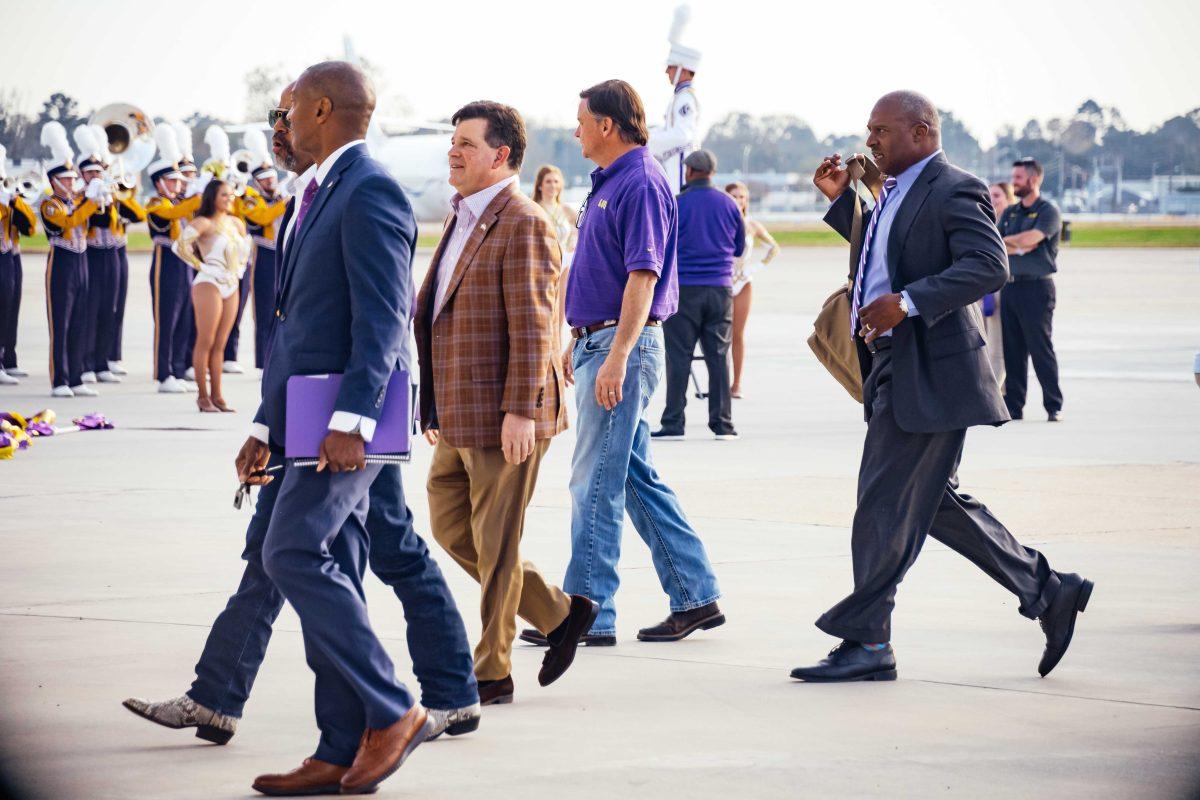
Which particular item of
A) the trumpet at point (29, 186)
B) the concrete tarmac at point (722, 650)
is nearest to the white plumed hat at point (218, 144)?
the trumpet at point (29, 186)

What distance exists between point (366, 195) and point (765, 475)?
651 cm

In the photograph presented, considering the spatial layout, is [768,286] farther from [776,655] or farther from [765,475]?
[776,655]

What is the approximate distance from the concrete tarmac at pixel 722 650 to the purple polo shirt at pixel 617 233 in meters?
1.23

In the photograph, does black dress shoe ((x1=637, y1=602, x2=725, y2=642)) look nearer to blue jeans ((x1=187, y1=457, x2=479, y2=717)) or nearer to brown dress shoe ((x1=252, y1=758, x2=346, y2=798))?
blue jeans ((x1=187, y1=457, x2=479, y2=717))

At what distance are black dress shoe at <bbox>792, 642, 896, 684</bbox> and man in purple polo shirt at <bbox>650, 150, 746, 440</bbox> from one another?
6853 mm

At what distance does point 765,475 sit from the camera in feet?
34.7

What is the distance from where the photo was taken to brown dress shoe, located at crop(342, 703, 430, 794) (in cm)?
429

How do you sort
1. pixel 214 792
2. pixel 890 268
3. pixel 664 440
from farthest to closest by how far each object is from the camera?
pixel 664 440
pixel 890 268
pixel 214 792

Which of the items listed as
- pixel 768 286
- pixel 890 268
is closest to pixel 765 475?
pixel 890 268

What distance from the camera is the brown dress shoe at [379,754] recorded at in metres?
4.29

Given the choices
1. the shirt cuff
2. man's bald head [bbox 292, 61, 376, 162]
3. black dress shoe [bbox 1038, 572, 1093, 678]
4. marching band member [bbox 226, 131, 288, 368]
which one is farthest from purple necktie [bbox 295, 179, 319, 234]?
marching band member [bbox 226, 131, 288, 368]

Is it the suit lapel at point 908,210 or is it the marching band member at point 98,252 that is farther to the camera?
the marching band member at point 98,252

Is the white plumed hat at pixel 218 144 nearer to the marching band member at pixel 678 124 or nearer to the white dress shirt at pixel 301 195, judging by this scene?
the marching band member at pixel 678 124

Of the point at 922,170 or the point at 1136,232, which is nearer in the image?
the point at 922,170
